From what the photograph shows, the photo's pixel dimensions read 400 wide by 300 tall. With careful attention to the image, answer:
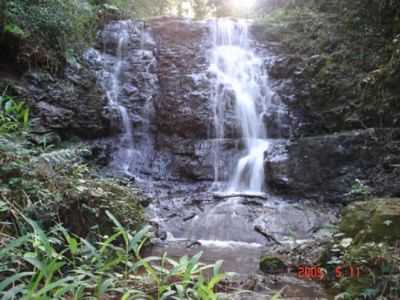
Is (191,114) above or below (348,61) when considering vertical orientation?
below

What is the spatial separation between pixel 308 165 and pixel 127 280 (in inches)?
204

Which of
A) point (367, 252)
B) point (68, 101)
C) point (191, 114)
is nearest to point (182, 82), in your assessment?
point (191, 114)

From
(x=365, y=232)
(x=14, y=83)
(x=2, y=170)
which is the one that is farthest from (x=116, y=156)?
(x=365, y=232)

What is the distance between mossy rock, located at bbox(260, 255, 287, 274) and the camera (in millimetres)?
3547

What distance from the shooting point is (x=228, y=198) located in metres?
6.48

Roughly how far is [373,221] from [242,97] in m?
6.13

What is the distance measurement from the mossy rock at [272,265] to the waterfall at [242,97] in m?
3.41

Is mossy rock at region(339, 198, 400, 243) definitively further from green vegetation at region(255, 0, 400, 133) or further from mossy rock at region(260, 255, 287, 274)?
green vegetation at region(255, 0, 400, 133)

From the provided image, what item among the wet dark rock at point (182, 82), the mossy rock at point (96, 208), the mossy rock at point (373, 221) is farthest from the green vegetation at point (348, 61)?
the mossy rock at point (96, 208)

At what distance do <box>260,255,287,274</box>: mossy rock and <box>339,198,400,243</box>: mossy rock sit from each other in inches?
28.0

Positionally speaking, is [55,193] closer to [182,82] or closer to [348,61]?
[182,82]

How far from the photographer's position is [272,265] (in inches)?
141

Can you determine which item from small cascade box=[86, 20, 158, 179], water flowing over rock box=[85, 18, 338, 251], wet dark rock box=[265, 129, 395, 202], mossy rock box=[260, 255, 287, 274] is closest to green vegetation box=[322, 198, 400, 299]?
mossy rock box=[260, 255, 287, 274]

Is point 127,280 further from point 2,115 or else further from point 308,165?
point 308,165
